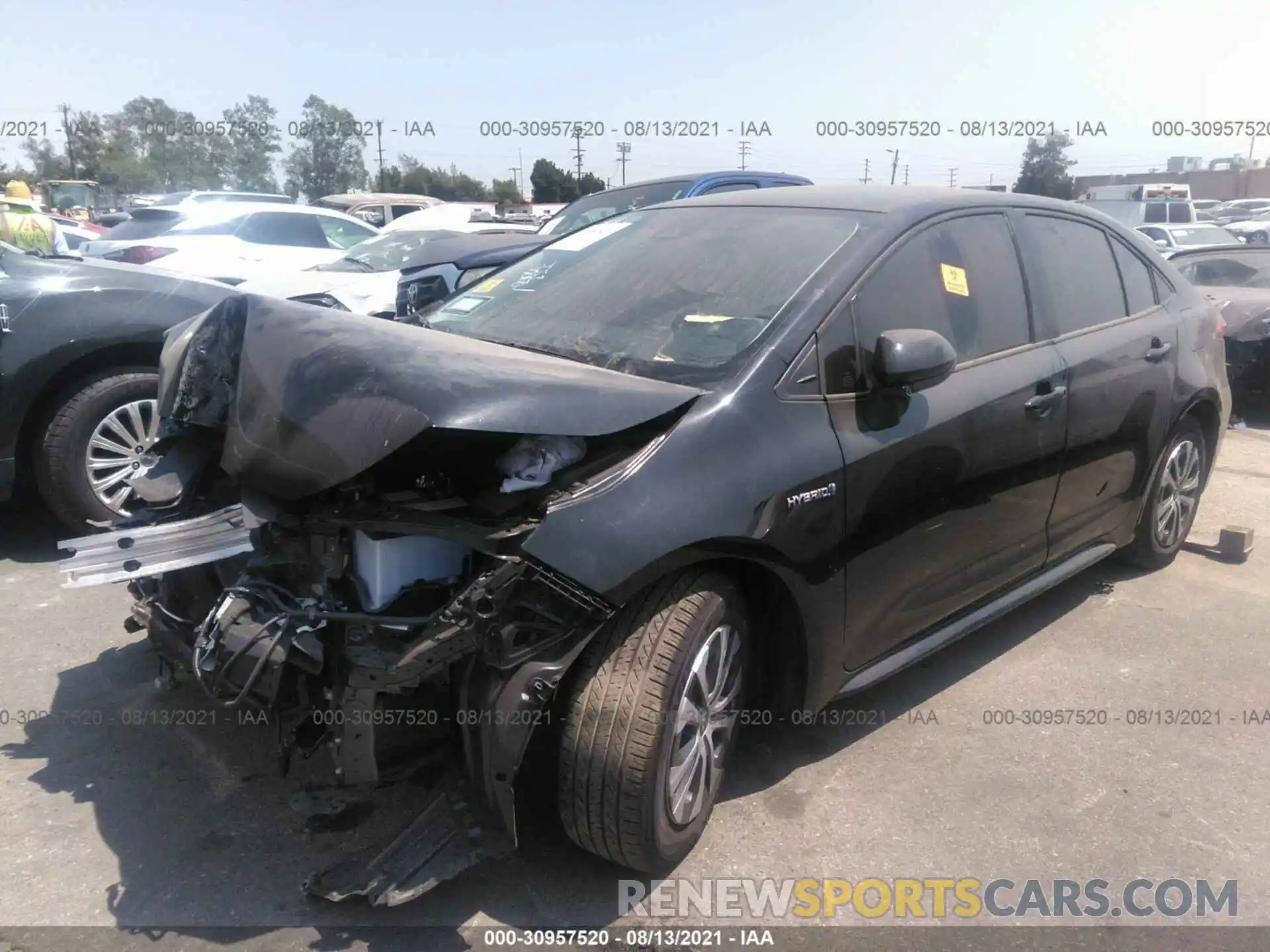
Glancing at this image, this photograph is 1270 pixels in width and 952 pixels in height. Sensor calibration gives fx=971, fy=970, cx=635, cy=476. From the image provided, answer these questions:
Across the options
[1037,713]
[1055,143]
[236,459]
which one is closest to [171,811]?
[236,459]

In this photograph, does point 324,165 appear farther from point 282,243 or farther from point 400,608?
A: point 400,608

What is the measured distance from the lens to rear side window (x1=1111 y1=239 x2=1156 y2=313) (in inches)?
165

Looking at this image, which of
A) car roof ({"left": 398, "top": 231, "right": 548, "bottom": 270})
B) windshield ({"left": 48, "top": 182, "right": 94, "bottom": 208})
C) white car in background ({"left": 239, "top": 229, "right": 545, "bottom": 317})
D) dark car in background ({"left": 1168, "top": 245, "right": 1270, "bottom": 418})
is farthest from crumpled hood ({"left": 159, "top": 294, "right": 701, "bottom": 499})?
windshield ({"left": 48, "top": 182, "right": 94, "bottom": 208})

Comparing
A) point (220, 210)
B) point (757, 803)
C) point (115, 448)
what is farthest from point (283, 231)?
point (757, 803)

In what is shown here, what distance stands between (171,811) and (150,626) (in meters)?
0.53

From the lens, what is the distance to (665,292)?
3.13m

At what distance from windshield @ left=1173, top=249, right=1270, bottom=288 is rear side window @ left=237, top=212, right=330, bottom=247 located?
9209 millimetres

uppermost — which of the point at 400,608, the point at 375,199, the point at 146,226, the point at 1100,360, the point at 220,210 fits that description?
the point at 375,199

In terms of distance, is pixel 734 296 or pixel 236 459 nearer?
pixel 236 459

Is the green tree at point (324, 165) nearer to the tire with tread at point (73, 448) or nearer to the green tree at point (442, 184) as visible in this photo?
the green tree at point (442, 184)

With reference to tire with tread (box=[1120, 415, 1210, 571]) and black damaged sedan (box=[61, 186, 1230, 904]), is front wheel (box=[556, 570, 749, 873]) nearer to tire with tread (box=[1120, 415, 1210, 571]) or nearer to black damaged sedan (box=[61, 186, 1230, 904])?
black damaged sedan (box=[61, 186, 1230, 904])

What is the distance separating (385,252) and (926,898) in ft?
24.9

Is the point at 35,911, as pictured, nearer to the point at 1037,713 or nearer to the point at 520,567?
the point at 520,567

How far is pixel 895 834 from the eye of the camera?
9.11ft
